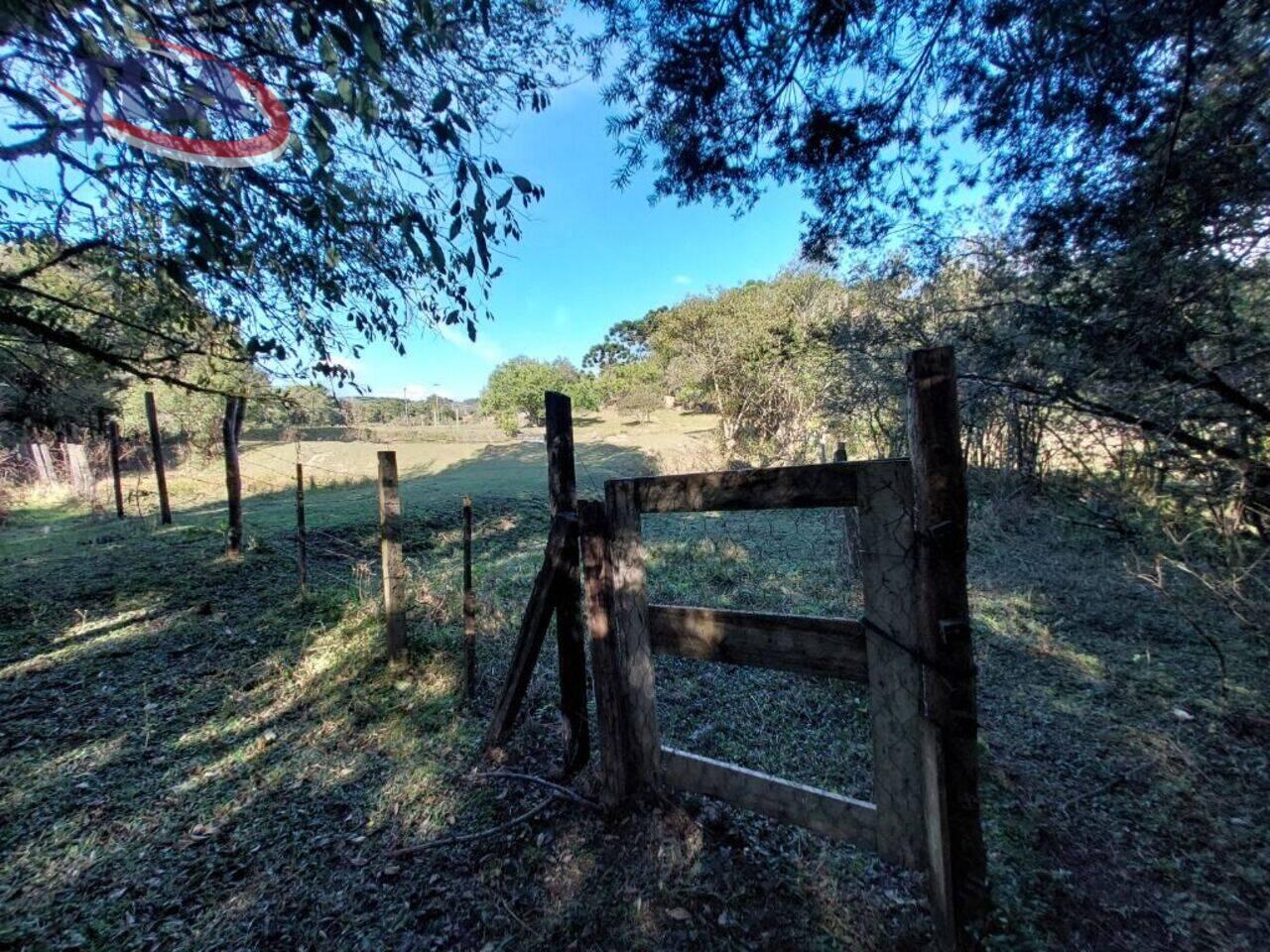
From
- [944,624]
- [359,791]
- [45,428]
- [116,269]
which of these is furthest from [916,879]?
[45,428]

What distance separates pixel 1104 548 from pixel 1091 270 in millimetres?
4497

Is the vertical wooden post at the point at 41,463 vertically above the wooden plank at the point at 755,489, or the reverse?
the vertical wooden post at the point at 41,463

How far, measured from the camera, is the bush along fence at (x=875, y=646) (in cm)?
162

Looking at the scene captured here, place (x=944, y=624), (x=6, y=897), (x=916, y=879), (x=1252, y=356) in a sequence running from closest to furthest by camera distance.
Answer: (x=944, y=624)
(x=916, y=879)
(x=6, y=897)
(x=1252, y=356)

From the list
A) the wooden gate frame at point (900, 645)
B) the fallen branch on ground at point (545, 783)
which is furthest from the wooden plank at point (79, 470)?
the wooden gate frame at point (900, 645)

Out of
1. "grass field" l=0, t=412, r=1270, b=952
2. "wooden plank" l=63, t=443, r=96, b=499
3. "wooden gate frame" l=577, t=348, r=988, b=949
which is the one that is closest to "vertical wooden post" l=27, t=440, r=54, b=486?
"wooden plank" l=63, t=443, r=96, b=499

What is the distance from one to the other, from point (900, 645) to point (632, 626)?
1112 mm

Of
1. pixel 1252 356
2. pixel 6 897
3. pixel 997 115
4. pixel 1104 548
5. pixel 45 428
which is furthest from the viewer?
pixel 45 428

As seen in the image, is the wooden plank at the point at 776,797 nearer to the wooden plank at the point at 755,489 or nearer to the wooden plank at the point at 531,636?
the wooden plank at the point at 531,636

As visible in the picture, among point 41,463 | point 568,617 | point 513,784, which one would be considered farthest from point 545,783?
point 41,463

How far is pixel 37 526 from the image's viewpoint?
9.67 m

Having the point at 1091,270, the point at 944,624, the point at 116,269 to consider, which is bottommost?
the point at 944,624

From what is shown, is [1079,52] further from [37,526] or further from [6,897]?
[37,526]

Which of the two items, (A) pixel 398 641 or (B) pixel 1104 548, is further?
(B) pixel 1104 548
